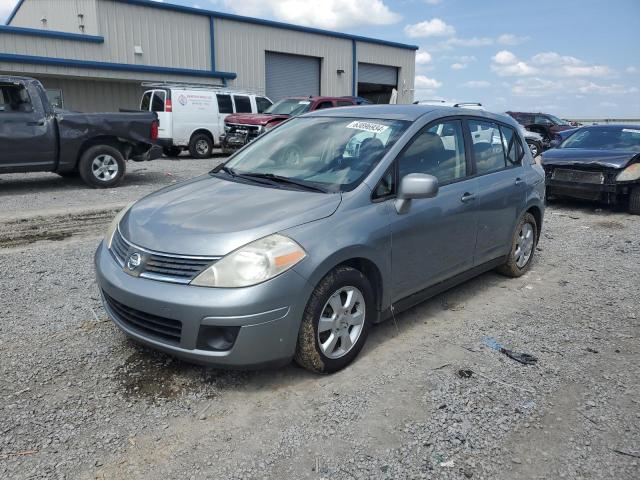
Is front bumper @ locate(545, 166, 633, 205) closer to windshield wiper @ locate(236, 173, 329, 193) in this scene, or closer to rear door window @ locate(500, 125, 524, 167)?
rear door window @ locate(500, 125, 524, 167)

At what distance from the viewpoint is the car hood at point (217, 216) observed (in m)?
3.08

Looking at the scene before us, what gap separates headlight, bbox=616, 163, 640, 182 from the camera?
8.76 m

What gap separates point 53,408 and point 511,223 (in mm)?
4098

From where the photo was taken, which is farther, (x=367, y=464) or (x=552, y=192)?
(x=552, y=192)

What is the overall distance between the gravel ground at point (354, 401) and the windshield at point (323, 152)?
1.26m

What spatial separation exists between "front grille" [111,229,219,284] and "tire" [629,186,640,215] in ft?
27.6

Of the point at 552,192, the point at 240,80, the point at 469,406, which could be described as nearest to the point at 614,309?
the point at 469,406

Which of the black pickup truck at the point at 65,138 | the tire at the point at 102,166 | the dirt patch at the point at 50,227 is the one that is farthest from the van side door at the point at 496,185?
the tire at the point at 102,166

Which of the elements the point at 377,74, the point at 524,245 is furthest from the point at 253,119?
the point at 377,74

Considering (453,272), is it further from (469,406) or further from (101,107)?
(101,107)

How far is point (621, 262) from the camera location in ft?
20.8

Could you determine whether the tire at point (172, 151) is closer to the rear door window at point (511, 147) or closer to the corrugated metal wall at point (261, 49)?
the corrugated metal wall at point (261, 49)

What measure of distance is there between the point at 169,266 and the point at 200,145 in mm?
14278

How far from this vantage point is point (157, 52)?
72.9 feet
